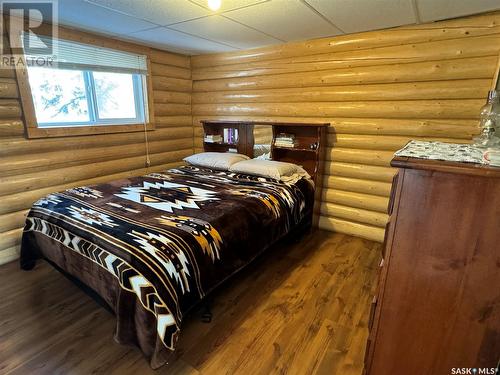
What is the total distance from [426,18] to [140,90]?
3.20 meters

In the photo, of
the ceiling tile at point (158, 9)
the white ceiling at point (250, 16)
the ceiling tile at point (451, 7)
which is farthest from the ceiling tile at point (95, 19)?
the ceiling tile at point (451, 7)

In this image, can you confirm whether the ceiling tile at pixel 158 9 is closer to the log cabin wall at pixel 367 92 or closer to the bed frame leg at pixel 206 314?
the log cabin wall at pixel 367 92

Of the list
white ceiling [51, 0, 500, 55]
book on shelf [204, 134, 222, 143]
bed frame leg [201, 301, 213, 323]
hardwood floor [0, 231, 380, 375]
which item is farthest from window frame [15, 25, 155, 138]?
bed frame leg [201, 301, 213, 323]

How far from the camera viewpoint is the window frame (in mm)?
2438

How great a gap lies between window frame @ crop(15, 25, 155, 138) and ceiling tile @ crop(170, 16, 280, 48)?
3.02 feet

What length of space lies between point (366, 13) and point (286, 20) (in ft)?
2.16

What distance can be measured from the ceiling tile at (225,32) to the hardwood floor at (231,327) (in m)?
2.29

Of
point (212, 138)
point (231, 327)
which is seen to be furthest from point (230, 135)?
point (231, 327)

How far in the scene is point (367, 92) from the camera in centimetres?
276

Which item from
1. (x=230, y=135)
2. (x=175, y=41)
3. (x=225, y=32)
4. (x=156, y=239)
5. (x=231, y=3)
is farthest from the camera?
(x=230, y=135)

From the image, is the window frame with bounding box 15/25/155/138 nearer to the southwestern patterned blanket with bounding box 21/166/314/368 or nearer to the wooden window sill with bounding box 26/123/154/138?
the wooden window sill with bounding box 26/123/154/138

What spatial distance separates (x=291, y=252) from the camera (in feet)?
9.14

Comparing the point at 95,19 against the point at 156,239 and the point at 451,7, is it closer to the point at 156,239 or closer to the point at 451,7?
the point at 156,239

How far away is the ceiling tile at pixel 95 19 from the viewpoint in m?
2.15
